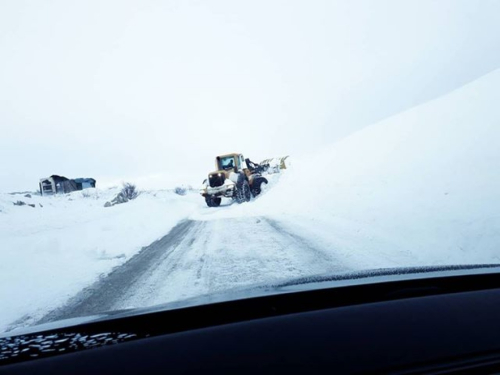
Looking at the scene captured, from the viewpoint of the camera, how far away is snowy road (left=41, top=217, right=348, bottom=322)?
3.62 meters

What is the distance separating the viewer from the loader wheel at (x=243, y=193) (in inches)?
710

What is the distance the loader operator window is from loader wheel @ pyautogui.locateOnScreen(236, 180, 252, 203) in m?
1.57

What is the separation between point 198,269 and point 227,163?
15.0m

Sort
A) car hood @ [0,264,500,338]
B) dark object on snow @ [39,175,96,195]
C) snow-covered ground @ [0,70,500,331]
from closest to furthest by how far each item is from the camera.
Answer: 1. car hood @ [0,264,500,338]
2. snow-covered ground @ [0,70,500,331]
3. dark object on snow @ [39,175,96,195]

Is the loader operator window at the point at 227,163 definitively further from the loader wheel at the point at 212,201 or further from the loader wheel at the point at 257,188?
the loader wheel at the point at 212,201

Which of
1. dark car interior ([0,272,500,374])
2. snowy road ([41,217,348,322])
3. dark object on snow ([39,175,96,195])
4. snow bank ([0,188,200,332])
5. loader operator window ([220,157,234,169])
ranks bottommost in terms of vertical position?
snowy road ([41,217,348,322])

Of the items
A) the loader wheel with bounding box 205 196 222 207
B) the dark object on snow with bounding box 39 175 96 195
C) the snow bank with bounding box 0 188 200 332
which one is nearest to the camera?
the snow bank with bounding box 0 188 200 332

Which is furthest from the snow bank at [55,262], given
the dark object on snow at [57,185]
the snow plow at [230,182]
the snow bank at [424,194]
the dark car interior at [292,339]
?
the dark object on snow at [57,185]

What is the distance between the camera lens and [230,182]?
18.1 metres

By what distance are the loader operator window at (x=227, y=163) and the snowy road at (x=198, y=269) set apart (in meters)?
12.6

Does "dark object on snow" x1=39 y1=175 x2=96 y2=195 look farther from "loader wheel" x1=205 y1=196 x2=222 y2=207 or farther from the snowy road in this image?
the snowy road

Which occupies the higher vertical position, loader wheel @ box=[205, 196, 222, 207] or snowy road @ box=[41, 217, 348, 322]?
loader wheel @ box=[205, 196, 222, 207]

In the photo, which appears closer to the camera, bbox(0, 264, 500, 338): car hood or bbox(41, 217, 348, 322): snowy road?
bbox(0, 264, 500, 338): car hood

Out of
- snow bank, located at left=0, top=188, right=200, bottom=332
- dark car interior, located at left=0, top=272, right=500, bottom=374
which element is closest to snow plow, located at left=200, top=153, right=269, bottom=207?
snow bank, located at left=0, top=188, right=200, bottom=332
